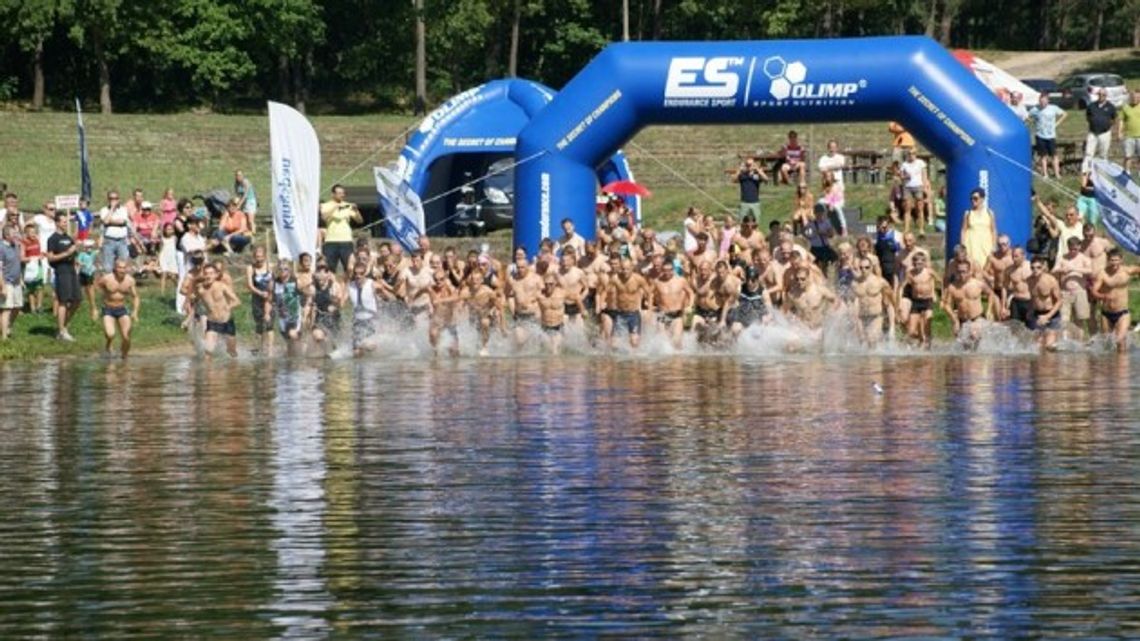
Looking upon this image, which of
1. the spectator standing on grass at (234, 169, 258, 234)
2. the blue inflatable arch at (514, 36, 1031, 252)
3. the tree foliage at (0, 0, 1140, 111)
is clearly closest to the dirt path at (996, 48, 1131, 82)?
the tree foliage at (0, 0, 1140, 111)

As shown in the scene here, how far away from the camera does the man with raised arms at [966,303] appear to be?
96.0 feet

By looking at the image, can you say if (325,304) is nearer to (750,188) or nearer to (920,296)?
(920,296)

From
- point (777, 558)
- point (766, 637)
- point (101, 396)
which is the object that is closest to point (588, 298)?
point (101, 396)

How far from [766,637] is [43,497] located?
6912mm

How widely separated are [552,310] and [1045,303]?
222 inches

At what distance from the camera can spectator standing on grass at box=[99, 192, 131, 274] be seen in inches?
1261

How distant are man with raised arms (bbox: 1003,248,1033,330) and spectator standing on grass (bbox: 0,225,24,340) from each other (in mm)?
11484

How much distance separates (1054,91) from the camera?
6256cm

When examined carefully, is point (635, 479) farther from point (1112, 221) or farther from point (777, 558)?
point (1112, 221)

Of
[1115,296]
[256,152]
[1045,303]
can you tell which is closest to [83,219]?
[1045,303]

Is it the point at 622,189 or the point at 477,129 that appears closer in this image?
the point at 622,189

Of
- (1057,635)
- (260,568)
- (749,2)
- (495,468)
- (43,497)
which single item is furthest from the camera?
(749,2)

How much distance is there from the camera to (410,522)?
16766 millimetres

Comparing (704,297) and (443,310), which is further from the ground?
(704,297)
